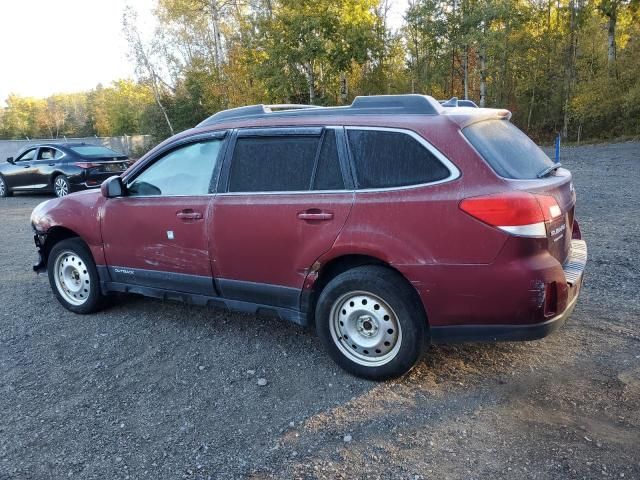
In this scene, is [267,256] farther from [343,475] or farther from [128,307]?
[128,307]

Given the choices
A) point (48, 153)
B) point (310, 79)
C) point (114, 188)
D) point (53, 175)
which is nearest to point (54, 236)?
point (114, 188)

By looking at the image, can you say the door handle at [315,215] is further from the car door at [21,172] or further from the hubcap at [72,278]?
the car door at [21,172]

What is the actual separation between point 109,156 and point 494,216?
12.9 metres

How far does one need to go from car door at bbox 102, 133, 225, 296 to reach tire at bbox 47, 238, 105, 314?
329 mm

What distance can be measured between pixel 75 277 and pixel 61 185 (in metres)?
9.89

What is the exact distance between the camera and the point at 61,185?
13.8 m

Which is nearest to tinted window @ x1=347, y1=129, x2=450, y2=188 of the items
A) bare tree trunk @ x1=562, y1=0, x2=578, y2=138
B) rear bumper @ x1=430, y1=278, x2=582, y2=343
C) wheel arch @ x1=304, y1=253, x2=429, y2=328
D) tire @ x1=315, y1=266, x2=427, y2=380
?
wheel arch @ x1=304, y1=253, x2=429, y2=328

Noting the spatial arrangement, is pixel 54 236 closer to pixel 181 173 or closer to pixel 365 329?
pixel 181 173

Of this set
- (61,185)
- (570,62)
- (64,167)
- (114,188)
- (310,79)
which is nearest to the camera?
(114,188)

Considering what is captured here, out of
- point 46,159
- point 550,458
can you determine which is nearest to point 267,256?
point 550,458

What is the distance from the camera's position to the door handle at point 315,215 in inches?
138

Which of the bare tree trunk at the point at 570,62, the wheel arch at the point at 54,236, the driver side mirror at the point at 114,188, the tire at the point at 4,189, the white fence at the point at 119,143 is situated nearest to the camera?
the driver side mirror at the point at 114,188

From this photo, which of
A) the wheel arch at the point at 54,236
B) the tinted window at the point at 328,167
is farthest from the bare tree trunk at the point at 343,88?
the tinted window at the point at 328,167

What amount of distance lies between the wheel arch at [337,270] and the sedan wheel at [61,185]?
39.4 ft
